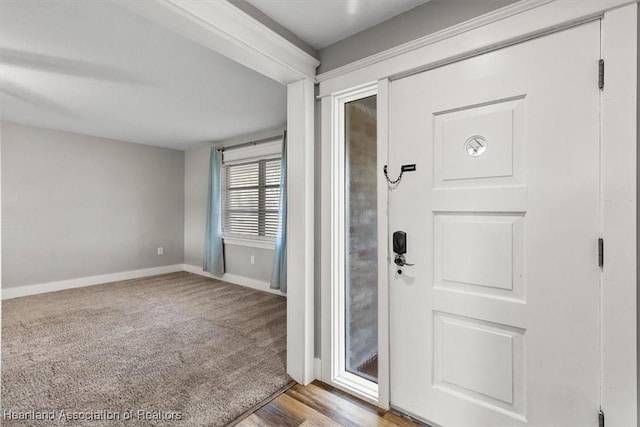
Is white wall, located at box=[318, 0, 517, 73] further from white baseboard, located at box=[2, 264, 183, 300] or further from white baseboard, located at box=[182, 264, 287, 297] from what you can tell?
white baseboard, located at box=[2, 264, 183, 300]

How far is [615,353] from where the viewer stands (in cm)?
117

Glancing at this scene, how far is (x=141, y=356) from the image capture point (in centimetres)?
239

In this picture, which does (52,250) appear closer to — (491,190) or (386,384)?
(386,384)

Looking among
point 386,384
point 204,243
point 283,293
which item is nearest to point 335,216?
point 386,384

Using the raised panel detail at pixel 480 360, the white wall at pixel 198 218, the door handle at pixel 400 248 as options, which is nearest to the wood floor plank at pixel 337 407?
the raised panel detail at pixel 480 360

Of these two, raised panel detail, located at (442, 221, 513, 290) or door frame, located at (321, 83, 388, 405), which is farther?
door frame, located at (321, 83, 388, 405)

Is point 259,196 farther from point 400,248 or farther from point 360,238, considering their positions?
point 400,248

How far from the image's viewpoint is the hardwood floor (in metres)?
1.66

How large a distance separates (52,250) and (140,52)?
3568mm

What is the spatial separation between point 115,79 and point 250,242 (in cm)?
259

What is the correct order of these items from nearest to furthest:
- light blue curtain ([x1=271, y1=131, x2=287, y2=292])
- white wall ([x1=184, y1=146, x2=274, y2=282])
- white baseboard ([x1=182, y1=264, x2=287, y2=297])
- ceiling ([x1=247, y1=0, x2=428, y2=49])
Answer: ceiling ([x1=247, y1=0, x2=428, y2=49]) → light blue curtain ([x1=271, y1=131, x2=287, y2=292]) → white baseboard ([x1=182, y1=264, x2=287, y2=297]) → white wall ([x1=184, y1=146, x2=274, y2=282])

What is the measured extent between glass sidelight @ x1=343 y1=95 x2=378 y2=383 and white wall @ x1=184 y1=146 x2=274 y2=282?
2.77 metres

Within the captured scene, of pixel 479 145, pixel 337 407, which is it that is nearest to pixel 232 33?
pixel 479 145

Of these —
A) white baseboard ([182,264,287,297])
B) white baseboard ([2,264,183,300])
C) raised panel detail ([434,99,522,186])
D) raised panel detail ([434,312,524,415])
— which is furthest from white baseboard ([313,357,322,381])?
white baseboard ([2,264,183,300])
